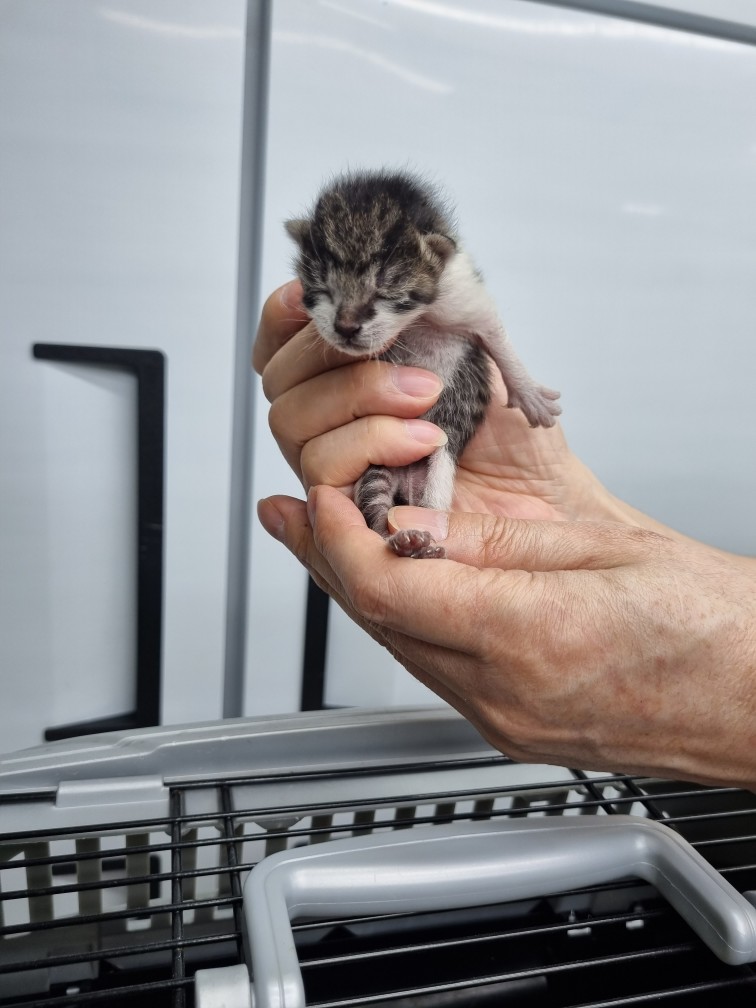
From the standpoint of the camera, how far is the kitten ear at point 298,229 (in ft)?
3.31

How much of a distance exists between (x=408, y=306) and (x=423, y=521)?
329 millimetres

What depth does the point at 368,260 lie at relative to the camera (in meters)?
0.94

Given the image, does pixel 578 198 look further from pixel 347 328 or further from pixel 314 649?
pixel 314 649

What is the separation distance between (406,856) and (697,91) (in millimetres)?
1374

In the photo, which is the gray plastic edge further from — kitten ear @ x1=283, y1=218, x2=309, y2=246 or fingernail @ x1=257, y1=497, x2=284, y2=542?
kitten ear @ x1=283, y1=218, x2=309, y2=246

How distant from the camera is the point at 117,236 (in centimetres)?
114

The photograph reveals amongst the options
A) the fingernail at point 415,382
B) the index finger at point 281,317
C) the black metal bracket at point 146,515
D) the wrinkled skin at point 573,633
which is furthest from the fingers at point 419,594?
the black metal bracket at point 146,515

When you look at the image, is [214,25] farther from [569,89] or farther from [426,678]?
[426,678]

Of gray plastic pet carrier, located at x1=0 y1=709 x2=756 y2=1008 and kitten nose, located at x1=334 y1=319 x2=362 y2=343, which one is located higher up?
kitten nose, located at x1=334 y1=319 x2=362 y2=343

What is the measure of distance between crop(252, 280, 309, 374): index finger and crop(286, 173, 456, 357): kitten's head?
3cm

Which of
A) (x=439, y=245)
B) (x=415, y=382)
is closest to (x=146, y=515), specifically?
(x=415, y=382)

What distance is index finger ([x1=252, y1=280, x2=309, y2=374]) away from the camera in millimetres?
1028

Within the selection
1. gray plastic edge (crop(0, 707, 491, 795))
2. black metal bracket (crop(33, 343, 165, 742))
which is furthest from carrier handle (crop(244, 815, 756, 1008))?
black metal bracket (crop(33, 343, 165, 742))

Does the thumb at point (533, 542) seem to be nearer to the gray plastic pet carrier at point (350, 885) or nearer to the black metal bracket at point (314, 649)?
the gray plastic pet carrier at point (350, 885)
